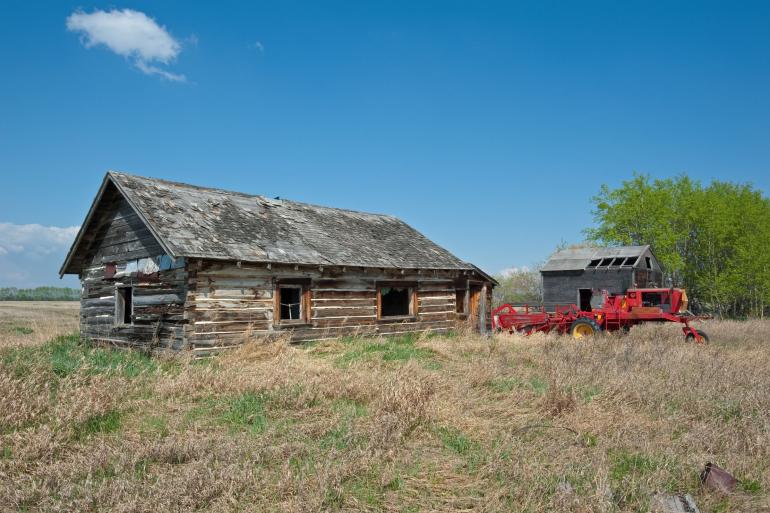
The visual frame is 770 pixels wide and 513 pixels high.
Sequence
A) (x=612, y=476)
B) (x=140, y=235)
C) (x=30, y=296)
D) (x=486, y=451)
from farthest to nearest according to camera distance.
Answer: (x=30, y=296) < (x=140, y=235) < (x=486, y=451) < (x=612, y=476)

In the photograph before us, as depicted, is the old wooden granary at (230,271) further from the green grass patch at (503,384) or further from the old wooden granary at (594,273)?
the old wooden granary at (594,273)

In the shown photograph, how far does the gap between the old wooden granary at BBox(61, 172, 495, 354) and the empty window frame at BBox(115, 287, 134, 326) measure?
1.2 inches

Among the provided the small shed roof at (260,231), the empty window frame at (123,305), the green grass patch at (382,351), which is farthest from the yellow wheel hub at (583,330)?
the empty window frame at (123,305)

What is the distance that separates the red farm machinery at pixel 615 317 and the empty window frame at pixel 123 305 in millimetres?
12016

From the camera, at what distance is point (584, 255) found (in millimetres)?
35562

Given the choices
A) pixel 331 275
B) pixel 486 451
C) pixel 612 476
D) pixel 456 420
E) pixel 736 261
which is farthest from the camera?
pixel 736 261

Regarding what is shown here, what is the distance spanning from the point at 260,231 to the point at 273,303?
2.36m

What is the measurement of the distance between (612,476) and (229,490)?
372 centimetres

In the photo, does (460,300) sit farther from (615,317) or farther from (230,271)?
(230,271)

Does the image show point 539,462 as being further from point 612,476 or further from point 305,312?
point 305,312

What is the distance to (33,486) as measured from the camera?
4.80m

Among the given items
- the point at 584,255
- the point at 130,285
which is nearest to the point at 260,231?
the point at 130,285

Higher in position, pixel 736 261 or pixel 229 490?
pixel 736 261

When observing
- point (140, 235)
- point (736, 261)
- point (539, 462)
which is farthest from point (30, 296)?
point (539, 462)
